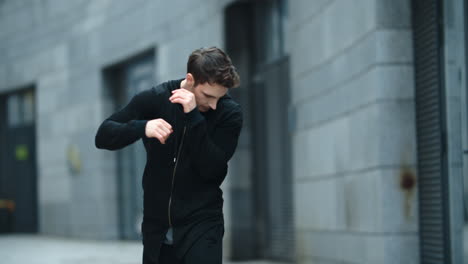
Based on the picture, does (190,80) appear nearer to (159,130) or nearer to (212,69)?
(212,69)

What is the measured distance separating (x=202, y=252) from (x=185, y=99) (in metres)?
0.73

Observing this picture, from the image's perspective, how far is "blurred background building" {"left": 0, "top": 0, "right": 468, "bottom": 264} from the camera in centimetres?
676

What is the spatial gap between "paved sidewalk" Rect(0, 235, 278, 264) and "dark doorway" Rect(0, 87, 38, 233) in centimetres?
182

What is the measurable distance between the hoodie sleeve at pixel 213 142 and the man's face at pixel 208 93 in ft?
0.30

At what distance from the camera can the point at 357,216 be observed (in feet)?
24.7

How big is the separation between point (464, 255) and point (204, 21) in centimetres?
622

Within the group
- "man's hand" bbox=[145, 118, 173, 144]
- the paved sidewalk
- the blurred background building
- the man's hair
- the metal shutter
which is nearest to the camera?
"man's hand" bbox=[145, 118, 173, 144]

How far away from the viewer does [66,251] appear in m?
13.0

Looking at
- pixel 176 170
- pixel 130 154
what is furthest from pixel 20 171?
pixel 176 170

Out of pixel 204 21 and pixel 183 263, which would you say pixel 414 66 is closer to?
pixel 183 263

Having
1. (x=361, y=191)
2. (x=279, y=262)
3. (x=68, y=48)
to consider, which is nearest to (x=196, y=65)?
(x=361, y=191)

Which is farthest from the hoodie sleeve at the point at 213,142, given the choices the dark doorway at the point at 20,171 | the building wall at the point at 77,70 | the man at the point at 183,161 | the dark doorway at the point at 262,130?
the dark doorway at the point at 20,171

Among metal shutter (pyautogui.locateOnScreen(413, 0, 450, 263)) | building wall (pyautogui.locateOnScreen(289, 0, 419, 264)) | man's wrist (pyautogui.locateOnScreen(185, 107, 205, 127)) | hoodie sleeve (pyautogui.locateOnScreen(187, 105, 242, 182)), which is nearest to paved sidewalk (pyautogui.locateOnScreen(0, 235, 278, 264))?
building wall (pyautogui.locateOnScreen(289, 0, 419, 264))

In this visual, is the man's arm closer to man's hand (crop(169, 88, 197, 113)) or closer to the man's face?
man's hand (crop(169, 88, 197, 113))
